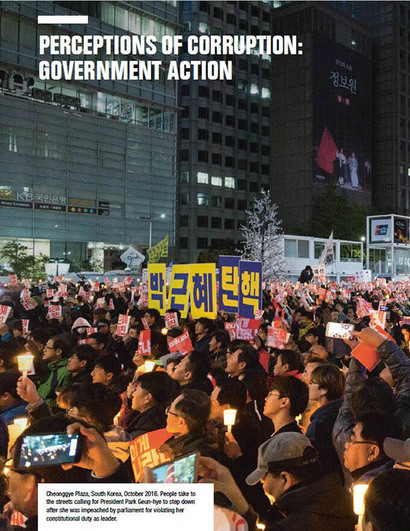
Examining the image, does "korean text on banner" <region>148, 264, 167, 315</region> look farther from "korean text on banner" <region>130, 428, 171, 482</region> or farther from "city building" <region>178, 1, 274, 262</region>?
"city building" <region>178, 1, 274, 262</region>

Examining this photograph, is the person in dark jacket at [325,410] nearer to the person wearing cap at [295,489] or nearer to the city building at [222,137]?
the person wearing cap at [295,489]

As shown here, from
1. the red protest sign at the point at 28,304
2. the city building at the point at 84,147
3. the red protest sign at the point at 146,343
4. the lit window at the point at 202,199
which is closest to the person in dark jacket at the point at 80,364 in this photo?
the red protest sign at the point at 146,343

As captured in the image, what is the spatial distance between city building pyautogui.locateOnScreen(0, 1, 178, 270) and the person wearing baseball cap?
127ft

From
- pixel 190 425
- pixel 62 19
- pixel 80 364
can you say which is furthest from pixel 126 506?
pixel 62 19

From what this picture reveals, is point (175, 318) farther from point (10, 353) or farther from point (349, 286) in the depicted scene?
point (349, 286)

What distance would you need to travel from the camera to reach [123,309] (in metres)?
12.2

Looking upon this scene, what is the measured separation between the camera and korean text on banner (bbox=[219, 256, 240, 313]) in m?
8.66

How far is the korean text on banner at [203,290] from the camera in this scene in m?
8.63

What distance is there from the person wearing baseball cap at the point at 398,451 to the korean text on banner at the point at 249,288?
211 inches

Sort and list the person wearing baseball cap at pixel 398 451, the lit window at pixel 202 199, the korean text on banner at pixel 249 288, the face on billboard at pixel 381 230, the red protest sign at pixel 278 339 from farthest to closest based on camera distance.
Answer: the lit window at pixel 202 199 → the face on billboard at pixel 381 230 → the korean text on banner at pixel 249 288 → the red protest sign at pixel 278 339 → the person wearing baseball cap at pixel 398 451

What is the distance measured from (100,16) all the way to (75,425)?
151ft

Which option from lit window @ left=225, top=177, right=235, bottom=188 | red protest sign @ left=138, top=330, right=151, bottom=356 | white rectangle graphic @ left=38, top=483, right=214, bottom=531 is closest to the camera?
white rectangle graphic @ left=38, top=483, right=214, bottom=531

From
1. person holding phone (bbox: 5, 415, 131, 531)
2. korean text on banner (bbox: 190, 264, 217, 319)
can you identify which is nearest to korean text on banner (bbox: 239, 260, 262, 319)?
korean text on banner (bbox: 190, 264, 217, 319)

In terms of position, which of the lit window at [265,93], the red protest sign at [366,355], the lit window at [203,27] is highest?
the lit window at [203,27]
